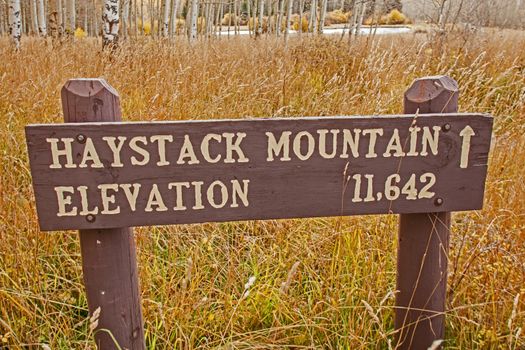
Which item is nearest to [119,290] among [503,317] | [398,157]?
[398,157]

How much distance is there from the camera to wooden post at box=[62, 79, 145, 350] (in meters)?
1.31

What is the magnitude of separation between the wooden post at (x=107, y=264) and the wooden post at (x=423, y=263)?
2.89 ft

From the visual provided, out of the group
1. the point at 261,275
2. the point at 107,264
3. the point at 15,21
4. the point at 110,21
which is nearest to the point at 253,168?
the point at 107,264

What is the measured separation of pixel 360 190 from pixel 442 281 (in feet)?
Result: 1.60

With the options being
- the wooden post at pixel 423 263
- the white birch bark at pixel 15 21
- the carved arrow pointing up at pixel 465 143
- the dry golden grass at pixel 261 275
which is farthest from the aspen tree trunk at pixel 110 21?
the carved arrow pointing up at pixel 465 143

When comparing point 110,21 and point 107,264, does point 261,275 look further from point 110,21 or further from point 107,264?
point 110,21

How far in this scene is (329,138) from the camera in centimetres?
137

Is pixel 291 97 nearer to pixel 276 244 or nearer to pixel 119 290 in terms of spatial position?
pixel 276 244

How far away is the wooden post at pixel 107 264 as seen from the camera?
1.31 meters

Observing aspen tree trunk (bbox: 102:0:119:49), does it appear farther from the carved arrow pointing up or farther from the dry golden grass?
the carved arrow pointing up

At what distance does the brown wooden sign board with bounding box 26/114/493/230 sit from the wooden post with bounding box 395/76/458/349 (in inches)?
3.5

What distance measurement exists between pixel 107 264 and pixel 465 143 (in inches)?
Result: 45.7

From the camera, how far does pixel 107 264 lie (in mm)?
1418

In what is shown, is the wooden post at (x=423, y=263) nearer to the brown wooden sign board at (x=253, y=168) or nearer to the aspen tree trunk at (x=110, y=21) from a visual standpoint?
the brown wooden sign board at (x=253, y=168)
